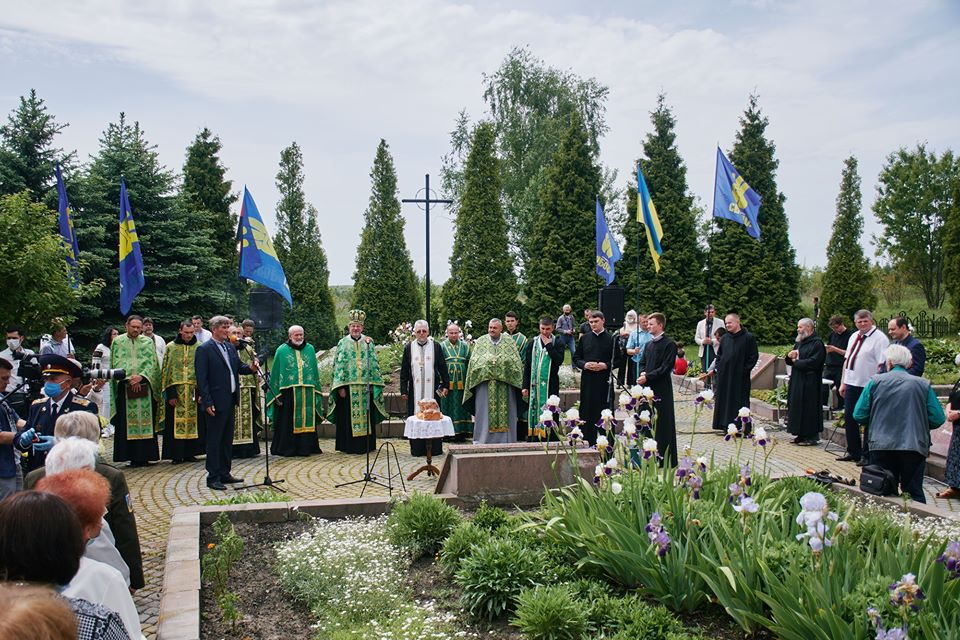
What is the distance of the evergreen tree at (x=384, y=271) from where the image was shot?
31219 mm

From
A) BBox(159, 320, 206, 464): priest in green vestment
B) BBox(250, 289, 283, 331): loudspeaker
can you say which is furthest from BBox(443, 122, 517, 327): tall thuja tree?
BBox(159, 320, 206, 464): priest in green vestment

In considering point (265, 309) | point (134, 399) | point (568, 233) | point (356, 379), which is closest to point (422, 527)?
point (356, 379)

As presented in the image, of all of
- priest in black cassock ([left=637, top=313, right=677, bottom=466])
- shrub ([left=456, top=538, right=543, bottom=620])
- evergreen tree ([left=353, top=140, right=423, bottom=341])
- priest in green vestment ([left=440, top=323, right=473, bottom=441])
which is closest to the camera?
shrub ([left=456, top=538, right=543, bottom=620])

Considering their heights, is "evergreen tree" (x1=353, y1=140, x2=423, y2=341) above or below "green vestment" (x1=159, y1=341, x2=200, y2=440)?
above

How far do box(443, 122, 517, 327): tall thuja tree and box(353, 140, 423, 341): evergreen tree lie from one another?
2070mm

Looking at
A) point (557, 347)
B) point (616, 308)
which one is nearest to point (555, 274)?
point (616, 308)

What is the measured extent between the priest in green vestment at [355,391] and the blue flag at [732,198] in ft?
23.7

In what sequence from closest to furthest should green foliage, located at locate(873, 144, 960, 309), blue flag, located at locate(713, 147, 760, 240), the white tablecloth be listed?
the white tablecloth < blue flag, located at locate(713, 147, 760, 240) < green foliage, located at locate(873, 144, 960, 309)

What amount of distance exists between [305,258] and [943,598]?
29.2 metres

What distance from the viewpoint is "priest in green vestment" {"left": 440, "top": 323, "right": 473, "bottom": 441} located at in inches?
467

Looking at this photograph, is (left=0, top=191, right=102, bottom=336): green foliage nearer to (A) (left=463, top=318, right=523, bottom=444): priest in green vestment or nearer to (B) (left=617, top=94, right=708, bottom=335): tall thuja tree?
(A) (left=463, top=318, right=523, bottom=444): priest in green vestment

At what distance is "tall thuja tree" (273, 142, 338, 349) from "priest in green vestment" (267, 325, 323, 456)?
20.0 metres

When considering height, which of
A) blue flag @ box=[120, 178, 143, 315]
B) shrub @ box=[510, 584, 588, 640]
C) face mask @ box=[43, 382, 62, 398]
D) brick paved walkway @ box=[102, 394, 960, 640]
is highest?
blue flag @ box=[120, 178, 143, 315]

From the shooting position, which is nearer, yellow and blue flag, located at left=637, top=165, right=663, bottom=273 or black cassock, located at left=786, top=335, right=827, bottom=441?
A: black cassock, located at left=786, top=335, right=827, bottom=441
